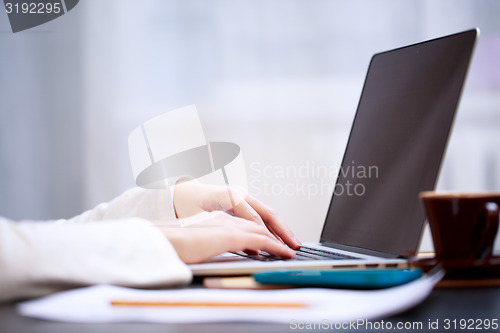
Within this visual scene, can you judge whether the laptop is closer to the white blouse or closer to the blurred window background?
the white blouse

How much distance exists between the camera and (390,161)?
0.76 metres

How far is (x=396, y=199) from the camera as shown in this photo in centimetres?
73

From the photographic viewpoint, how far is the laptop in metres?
0.64

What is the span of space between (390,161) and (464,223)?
285mm

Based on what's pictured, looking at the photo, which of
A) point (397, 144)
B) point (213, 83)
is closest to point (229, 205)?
point (397, 144)

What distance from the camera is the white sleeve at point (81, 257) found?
45cm

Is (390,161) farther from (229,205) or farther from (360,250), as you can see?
(229,205)

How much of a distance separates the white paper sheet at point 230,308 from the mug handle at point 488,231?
0.24ft

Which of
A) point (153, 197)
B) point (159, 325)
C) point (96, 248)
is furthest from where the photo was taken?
point (153, 197)

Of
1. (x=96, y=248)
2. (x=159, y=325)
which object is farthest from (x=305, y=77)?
(x=159, y=325)

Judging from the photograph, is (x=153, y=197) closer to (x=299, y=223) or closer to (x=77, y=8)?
(x=299, y=223)

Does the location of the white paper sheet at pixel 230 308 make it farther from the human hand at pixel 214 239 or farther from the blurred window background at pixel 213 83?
the blurred window background at pixel 213 83

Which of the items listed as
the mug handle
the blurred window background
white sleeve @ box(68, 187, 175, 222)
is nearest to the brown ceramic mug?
the mug handle

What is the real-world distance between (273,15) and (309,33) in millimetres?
138
